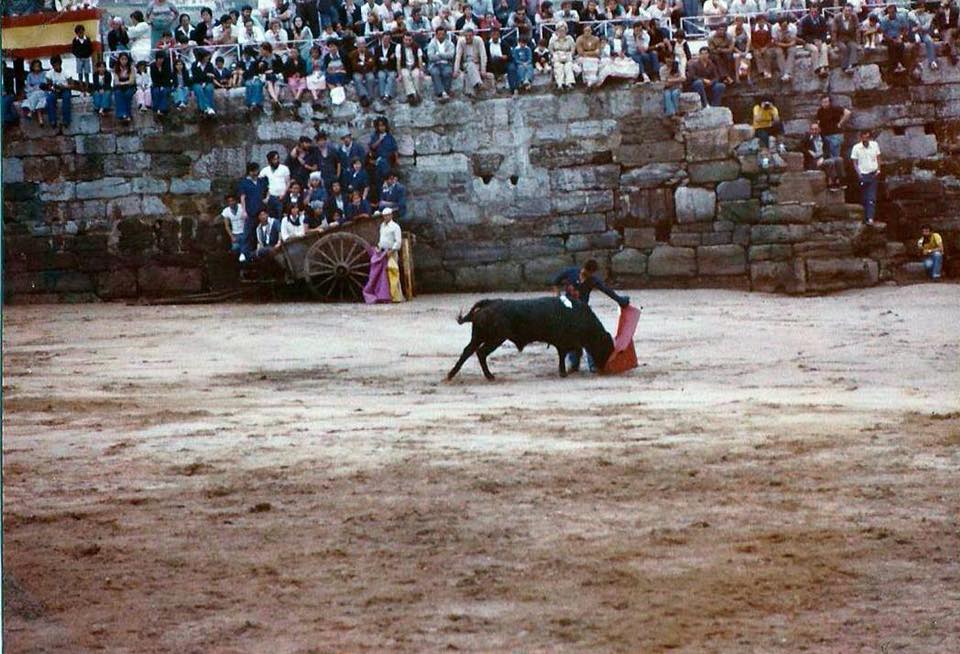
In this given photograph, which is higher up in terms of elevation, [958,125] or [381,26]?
[381,26]

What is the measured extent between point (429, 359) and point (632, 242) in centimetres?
563

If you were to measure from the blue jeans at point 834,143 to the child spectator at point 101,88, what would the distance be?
8196mm

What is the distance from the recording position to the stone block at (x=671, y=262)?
1639 cm

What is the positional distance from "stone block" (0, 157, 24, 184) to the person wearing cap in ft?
15.2

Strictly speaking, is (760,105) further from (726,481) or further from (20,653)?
(20,653)

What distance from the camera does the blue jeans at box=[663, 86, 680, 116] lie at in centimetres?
1634

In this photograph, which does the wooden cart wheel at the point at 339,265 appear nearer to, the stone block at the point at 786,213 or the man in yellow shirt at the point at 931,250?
the stone block at the point at 786,213

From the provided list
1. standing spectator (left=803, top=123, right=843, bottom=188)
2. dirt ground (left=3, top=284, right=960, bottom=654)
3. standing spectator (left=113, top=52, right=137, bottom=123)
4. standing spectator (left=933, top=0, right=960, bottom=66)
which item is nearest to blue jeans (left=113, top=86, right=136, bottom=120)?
standing spectator (left=113, top=52, right=137, bottom=123)

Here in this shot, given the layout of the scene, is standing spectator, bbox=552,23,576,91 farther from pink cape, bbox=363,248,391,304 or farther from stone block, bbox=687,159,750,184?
pink cape, bbox=363,248,391,304

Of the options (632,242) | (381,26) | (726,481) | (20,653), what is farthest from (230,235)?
(20,653)

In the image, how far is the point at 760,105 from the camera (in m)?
16.5

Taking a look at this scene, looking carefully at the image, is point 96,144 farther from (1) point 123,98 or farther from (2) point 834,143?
(2) point 834,143

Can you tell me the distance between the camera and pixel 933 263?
14883 millimetres

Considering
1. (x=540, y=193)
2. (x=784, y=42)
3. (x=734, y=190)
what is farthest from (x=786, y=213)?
(x=540, y=193)
